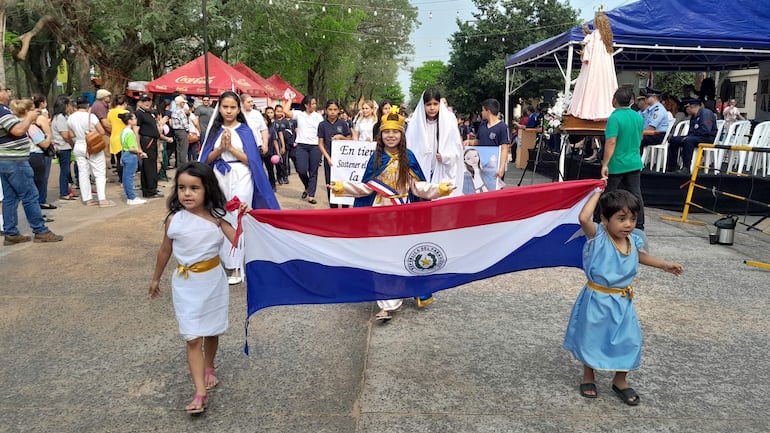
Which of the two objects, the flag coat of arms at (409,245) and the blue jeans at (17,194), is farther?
the blue jeans at (17,194)

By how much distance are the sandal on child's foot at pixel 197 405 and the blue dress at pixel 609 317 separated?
7.18 feet

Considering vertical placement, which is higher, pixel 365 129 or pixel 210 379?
pixel 365 129

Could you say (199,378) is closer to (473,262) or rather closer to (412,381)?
(412,381)

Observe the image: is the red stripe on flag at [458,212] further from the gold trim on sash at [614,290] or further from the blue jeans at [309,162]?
the blue jeans at [309,162]

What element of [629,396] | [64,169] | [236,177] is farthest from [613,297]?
[64,169]

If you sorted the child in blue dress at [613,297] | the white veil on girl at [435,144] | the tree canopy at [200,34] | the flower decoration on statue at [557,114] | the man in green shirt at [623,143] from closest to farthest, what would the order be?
the child in blue dress at [613,297], the white veil on girl at [435,144], the man in green shirt at [623,143], the flower decoration on statue at [557,114], the tree canopy at [200,34]

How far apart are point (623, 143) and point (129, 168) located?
812 centimetres

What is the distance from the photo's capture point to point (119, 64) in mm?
24312

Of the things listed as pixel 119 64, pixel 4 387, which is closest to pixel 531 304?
pixel 4 387

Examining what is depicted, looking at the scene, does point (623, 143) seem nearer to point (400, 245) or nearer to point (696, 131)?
point (400, 245)

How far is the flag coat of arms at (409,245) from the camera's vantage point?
379 centimetres

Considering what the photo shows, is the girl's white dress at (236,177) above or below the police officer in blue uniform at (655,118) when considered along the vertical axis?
below

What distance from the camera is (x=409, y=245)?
3.95 metres

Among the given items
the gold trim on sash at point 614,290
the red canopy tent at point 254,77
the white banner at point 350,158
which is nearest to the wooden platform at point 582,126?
the white banner at point 350,158
